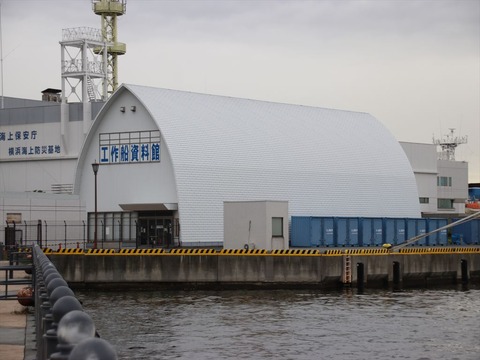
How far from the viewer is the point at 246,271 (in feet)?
170

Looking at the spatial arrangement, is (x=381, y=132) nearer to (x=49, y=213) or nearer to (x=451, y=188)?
(x=451, y=188)

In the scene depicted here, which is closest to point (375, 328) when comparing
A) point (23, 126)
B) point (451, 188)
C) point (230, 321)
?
point (230, 321)

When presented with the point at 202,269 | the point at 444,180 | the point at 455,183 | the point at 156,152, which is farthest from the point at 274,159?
the point at 455,183

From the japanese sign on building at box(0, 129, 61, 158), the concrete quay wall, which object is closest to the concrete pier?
the concrete quay wall

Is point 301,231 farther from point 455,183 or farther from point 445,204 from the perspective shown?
point 455,183

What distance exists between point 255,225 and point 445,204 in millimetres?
62702

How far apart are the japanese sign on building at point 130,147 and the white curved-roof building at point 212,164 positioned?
0.08 metres

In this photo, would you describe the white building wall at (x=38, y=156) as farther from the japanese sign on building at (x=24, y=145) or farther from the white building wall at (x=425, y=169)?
the white building wall at (x=425, y=169)

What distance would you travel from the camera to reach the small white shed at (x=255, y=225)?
57.9 metres

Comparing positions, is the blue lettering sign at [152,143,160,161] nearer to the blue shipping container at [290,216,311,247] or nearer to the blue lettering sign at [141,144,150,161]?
the blue lettering sign at [141,144,150,161]

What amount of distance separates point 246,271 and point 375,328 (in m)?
18.5

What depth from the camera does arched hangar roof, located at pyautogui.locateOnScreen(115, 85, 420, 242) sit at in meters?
Result: 68.8

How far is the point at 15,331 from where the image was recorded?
24.9 metres

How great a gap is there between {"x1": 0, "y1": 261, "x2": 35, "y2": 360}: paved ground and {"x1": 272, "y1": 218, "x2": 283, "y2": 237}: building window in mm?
26256
